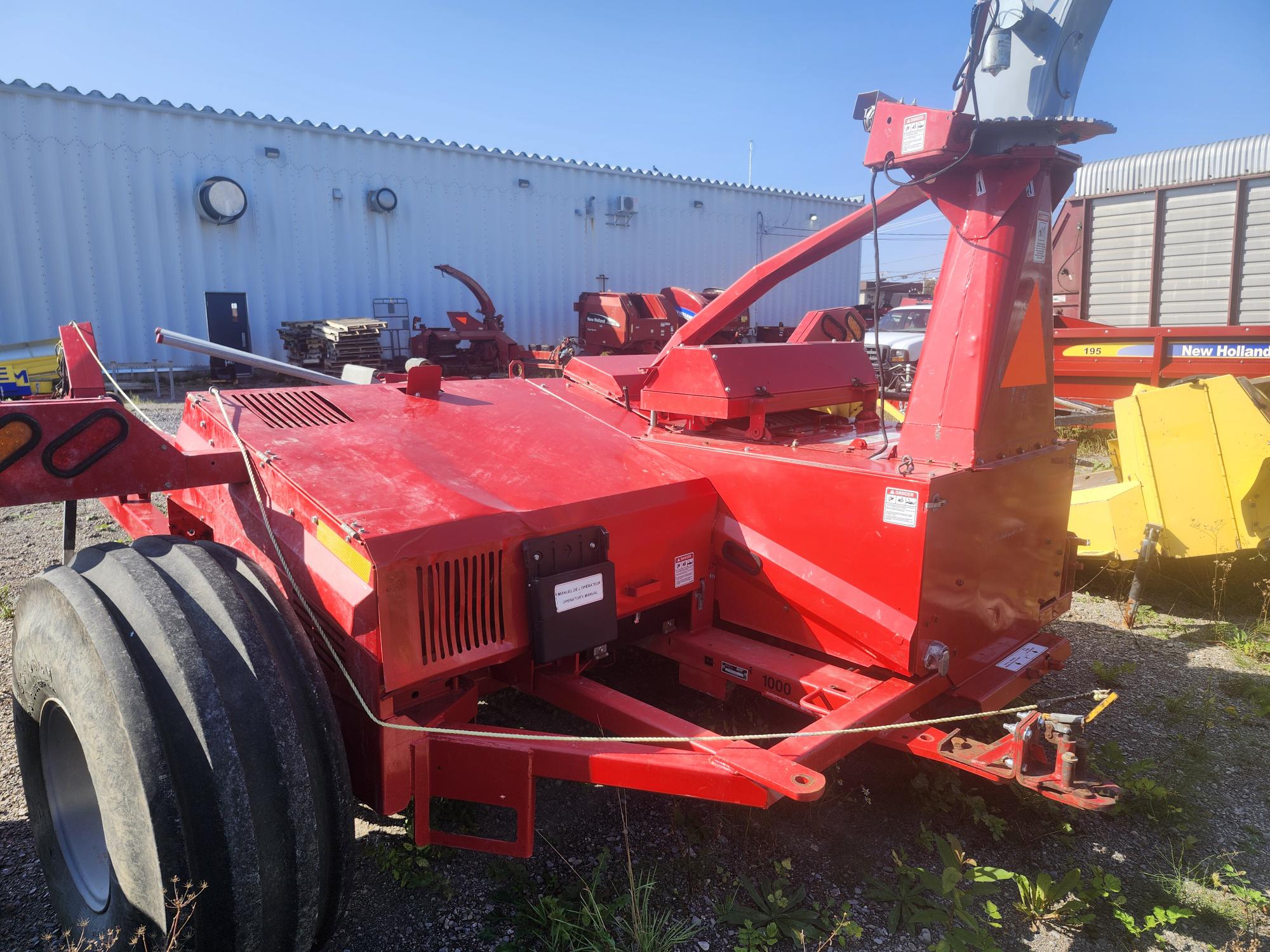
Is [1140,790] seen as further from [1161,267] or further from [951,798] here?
[1161,267]

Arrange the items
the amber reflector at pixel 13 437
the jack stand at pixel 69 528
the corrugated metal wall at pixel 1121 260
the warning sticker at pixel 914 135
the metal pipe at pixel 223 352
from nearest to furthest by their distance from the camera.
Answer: the amber reflector at pixel 13 437
the warning sticker at pixel 914 135
the jack stand at pixel 69 528
the metal pipe at pixel 223 352
the corrugated metal wall at pixel 1121 260

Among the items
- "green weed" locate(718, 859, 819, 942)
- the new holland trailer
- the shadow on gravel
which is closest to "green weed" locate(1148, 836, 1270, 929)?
"green weed" locate(718, 859, 819, 942)

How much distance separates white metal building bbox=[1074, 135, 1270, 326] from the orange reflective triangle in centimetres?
657

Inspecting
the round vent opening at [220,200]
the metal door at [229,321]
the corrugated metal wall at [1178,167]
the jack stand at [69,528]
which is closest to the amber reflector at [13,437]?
the jack stand at [69,528]

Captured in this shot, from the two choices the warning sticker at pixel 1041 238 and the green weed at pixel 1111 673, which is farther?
the green weed at pixel 1111 673

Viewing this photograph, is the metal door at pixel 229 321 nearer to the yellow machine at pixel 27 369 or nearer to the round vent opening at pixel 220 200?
the round vent opening at pixel 220 200

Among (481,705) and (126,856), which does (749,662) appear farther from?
(126,856)

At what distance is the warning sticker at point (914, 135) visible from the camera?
2555mm

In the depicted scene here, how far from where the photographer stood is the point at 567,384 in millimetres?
3805

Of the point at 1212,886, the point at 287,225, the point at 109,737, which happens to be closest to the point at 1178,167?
the point at 1212,886

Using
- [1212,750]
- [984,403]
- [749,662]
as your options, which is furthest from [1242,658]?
[749,662]

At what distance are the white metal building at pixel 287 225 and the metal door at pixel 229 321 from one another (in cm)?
12

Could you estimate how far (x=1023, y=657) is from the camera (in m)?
2.90

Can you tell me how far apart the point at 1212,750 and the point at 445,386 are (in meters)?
3.40
